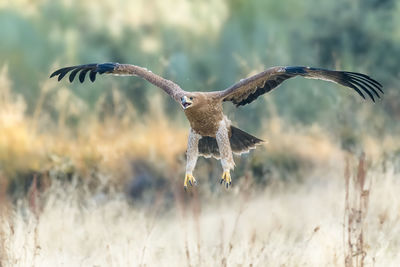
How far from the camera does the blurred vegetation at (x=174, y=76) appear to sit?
38.5 feet

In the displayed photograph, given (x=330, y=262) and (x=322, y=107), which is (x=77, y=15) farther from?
(x=330, y=262)

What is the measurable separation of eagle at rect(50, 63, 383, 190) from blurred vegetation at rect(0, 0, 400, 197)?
12.4 ft

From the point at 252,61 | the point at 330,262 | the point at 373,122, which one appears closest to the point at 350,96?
the point at 373,122

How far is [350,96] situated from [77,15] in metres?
5.55

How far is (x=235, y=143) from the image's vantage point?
6.64m

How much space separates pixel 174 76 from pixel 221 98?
5832 millimetres

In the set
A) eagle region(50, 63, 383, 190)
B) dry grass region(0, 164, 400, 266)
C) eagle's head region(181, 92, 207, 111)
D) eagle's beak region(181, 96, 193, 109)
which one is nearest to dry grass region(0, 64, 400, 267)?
dry grass region(0, 164, 400, 266)

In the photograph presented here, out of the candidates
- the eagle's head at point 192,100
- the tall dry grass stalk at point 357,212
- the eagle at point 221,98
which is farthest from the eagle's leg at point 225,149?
the tall dry grass stalk at point 357,212

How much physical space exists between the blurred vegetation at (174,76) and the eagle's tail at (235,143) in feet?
11.8

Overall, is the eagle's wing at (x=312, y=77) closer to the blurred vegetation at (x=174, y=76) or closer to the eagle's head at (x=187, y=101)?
the eagle's head at (x=187, y=101)

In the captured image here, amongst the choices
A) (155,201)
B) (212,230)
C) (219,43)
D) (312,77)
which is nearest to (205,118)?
(312,77)

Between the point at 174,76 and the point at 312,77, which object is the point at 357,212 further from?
the point at 174,76

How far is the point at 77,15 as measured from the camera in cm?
1417

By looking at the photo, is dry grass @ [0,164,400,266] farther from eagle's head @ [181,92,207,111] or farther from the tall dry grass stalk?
eagle's head @ [181,92,207,111]
